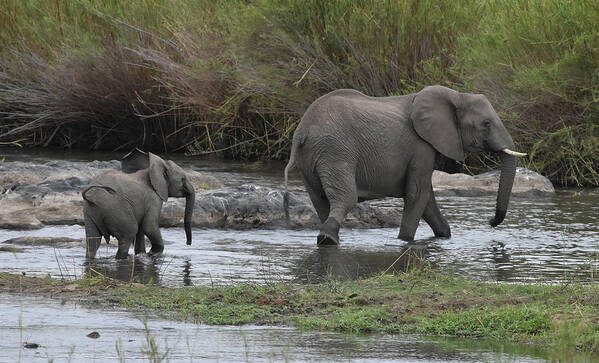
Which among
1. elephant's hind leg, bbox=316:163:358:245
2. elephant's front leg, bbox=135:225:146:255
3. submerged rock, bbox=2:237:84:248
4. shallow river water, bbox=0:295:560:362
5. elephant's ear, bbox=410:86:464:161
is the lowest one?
shallow river water, bbox=0:295:560:362

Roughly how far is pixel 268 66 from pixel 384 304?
12.7m

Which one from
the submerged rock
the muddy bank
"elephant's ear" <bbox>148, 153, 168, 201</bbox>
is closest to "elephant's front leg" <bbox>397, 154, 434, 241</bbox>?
the muddy bank

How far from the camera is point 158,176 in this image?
10492 millimetres

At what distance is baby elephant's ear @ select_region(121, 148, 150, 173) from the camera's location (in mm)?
10828

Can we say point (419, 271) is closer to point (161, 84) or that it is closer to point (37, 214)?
point (37, 214)

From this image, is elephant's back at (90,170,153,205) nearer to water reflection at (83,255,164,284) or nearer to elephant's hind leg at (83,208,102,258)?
elephant's hind leg at (83,208,102,258)

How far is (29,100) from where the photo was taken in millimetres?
23766

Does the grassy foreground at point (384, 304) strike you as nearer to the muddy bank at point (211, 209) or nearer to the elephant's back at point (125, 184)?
the elephant's back at point (125, 184)

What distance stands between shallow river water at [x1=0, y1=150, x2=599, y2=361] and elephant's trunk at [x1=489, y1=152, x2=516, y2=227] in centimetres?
22

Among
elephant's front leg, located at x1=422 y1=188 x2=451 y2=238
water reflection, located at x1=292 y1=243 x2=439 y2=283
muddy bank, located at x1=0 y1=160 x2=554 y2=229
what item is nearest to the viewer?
water reflection, located at x1=292 y1=243 x2=439 y2=283

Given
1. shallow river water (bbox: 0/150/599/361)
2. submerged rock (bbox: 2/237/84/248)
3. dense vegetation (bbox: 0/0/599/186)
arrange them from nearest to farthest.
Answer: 1. shallow river water (bbox: 0/150/599/361)
2. submerged rock (bbox: 2/237/84/248)
3. dense vegetation (bbox: 0/0/599/186)

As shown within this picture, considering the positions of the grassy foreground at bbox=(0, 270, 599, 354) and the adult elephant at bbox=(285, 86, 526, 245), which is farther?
the adult elephant at bbox=(285, 86, 526, 245)

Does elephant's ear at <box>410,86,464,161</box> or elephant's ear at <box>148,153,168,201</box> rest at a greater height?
elephant's ear at <box>410,86,464,161</box>

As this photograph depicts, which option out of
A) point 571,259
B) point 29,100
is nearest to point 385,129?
point 571,259
